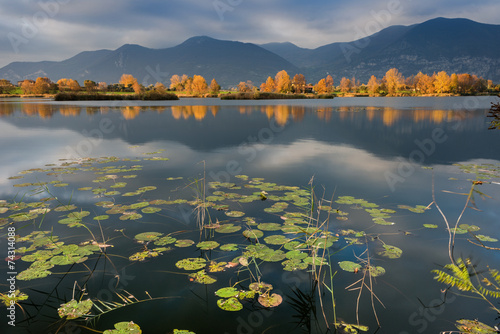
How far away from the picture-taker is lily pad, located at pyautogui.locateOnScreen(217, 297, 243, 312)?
15.5 ft

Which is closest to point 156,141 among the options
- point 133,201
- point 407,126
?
point 133,201

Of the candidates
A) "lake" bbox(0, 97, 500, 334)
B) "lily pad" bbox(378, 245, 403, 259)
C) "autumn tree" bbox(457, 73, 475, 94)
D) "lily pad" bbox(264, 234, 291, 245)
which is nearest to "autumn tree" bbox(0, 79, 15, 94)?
"lake" bbox(0, 97, 500, 334)

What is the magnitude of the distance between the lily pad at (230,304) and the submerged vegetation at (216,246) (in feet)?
0.06

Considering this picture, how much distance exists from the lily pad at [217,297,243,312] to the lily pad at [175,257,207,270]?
1218 mm

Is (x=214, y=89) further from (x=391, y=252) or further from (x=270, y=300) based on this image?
(x=270, y=300)

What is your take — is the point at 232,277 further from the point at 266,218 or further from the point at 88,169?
the point at 88,169

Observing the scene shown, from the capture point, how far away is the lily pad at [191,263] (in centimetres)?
591

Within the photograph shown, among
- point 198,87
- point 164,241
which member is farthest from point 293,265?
Result: point 198,87

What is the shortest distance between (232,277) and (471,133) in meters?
32.6

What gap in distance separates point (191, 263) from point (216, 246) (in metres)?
0.93

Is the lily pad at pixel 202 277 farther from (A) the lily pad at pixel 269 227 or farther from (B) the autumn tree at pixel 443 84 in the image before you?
(B) the autumn tree at pixel 443 84

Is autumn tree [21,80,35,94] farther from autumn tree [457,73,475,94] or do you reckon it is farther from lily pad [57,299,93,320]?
autumn tree [457,73,475,94]

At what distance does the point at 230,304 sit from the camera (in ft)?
15.8

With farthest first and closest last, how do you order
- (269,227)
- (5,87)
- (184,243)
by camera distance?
(5,87), (269,227), (184,243)
